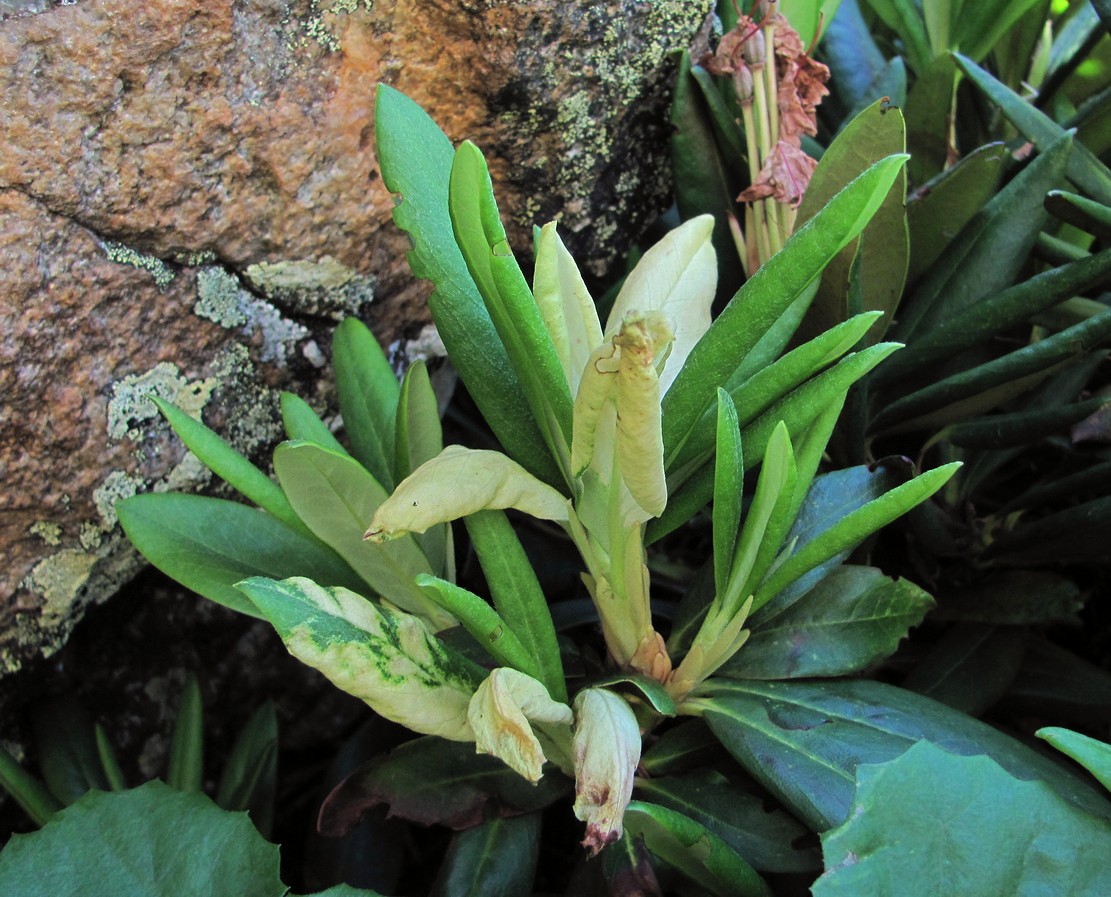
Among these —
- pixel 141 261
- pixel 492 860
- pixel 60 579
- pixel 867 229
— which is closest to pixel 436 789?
pixel 492 860

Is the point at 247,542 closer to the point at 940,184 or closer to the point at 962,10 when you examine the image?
the point at 940,184

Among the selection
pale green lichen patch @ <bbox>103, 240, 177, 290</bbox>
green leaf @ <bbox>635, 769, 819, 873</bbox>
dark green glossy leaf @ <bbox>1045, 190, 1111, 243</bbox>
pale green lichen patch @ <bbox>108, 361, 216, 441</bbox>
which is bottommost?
green leaf @ <bbox>635, 769, 819, 873</bbox>

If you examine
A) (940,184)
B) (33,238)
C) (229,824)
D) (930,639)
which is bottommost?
(930,639)

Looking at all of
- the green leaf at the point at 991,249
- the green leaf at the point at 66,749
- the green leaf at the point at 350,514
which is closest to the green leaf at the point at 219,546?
the green leaf at the point at 350,514

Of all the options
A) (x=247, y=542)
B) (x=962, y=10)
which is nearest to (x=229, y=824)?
(x=247, y=542)

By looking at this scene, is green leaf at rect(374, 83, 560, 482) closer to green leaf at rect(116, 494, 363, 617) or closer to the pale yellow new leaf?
the pale yellow new leaf

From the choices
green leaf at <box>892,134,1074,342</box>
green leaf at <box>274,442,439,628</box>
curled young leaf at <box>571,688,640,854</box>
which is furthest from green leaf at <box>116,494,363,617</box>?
green leaf at <box>892,134,1074,342</box>
